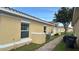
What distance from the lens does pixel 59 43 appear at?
9547 mm

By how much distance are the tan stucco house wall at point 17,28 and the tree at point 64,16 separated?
0.58 m

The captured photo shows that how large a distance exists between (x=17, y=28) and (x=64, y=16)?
7.23ft

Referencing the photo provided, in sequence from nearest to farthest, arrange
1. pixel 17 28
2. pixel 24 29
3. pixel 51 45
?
pixel 51 45, pixel 17 28, pixel 24 29

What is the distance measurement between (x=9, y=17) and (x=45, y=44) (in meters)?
2.04

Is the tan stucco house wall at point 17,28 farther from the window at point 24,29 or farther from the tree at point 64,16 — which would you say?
the tree at point 64,16

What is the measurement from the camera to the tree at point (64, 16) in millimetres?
9266

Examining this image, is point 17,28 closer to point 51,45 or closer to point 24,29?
point 24,29

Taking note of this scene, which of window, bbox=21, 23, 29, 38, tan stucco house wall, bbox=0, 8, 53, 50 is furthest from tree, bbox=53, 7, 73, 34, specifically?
window, bbox=21, 23, 29, 38

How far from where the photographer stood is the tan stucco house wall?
9.40 meters

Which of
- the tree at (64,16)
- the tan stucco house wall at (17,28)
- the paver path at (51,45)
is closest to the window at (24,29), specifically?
the tan stucco house wall at (17,28)

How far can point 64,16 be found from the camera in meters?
9.43

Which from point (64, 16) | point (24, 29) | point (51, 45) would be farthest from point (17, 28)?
point (64, 16)
